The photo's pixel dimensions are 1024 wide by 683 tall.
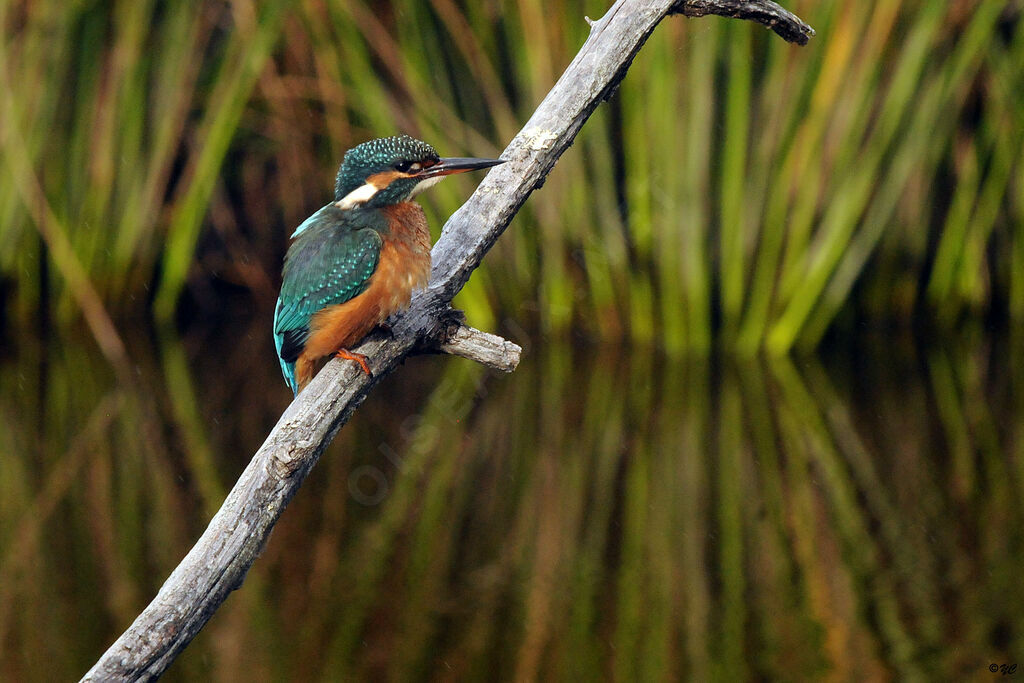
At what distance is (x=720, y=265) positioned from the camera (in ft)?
17.4

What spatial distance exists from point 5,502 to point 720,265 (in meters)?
3.26

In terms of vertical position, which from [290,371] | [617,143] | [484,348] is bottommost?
[290,371]

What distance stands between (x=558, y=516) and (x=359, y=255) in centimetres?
204

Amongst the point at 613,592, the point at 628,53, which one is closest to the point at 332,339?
the point at 628,53

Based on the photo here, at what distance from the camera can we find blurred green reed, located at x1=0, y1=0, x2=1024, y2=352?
195 inches

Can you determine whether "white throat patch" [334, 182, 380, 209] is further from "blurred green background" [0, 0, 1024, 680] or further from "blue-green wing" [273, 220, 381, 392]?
"blurred green background" [0, 0, 1024, 680]

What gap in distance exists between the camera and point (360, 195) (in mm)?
2592

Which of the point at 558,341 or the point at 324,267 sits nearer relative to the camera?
the point at 324,267

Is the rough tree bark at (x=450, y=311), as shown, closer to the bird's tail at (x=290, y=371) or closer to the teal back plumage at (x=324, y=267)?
the teal back plumage at (x=324, y=267)

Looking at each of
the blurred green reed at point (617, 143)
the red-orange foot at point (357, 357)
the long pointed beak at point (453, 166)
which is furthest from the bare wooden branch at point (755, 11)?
the blurred green reed at point (617, 143)

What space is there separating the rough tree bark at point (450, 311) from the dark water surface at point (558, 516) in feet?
4.46

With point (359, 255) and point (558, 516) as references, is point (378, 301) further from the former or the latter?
point (558, 516)

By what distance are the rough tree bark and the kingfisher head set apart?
0.75 feet

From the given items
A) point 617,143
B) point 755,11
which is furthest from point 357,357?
point 617,143
